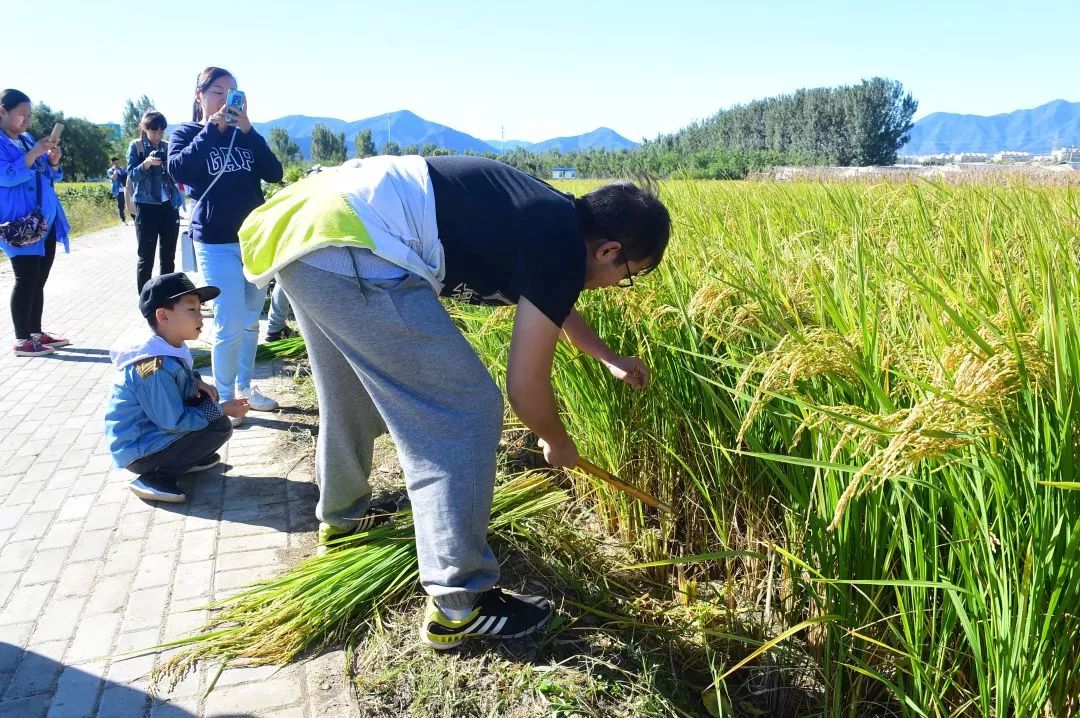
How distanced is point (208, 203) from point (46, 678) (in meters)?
2.38

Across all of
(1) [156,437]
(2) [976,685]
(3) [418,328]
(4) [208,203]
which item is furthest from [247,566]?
(2) [976,685]

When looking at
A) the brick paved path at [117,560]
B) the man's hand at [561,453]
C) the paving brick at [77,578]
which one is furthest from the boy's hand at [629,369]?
the paving brick at [77,578]

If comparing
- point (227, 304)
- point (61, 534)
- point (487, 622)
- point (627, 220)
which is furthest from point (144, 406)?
point (627, 220)

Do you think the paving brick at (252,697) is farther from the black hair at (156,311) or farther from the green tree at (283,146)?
the green tree at (283,146)

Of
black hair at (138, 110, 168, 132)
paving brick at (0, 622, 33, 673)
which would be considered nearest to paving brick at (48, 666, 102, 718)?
paving brick at (0, 622, 33, 673)

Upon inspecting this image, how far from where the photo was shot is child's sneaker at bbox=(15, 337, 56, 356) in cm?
557

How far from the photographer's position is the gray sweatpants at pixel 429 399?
1908mm

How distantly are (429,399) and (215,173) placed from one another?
98.9 inches

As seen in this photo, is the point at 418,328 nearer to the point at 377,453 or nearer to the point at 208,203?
the point at 377,453

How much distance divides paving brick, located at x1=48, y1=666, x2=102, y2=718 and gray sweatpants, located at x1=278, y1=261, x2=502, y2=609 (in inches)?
37.5

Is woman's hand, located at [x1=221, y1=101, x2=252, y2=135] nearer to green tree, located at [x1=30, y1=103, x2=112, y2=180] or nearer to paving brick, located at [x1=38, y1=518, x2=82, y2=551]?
paving brick, located at [x1=38, y1=518, x2=82, y2=551]

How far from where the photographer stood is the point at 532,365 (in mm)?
1820

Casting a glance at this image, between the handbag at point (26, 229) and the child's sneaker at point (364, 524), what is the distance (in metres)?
4.13

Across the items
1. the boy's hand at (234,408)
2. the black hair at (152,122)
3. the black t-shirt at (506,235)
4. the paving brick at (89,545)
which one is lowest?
the paving brick at (89,545)
